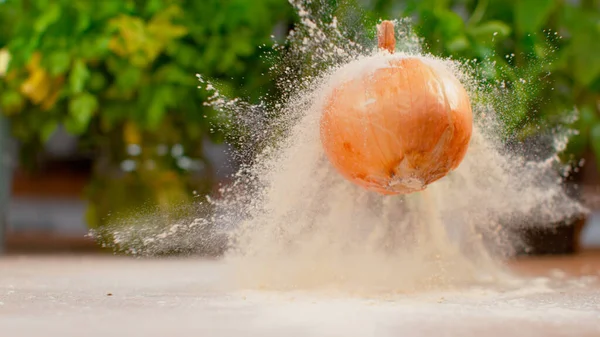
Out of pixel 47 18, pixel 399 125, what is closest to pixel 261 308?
pixel 399 125

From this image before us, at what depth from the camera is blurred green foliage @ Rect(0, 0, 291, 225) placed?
1974 millimetres

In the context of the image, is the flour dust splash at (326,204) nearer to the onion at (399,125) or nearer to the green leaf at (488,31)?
the onion at (399,125)

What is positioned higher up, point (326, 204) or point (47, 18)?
point (47, 18)

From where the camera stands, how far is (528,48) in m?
1.88

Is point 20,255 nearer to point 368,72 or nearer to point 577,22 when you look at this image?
point 368,72

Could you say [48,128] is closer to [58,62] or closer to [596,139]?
[58,62]

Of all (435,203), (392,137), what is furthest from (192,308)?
(435,203)

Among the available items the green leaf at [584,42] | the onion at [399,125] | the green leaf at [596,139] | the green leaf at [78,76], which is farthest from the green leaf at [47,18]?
the green leaf at [596,139]

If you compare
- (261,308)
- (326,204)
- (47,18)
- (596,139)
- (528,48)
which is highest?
(47,18)

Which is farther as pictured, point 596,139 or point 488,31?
point 596,139

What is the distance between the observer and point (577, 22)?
2012 mm

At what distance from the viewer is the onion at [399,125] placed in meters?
1.21

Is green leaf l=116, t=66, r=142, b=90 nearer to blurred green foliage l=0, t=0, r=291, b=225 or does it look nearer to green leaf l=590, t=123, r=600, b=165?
blurred green foliage l=0, t=0, r=291, b=225

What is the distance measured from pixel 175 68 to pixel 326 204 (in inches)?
30.4
